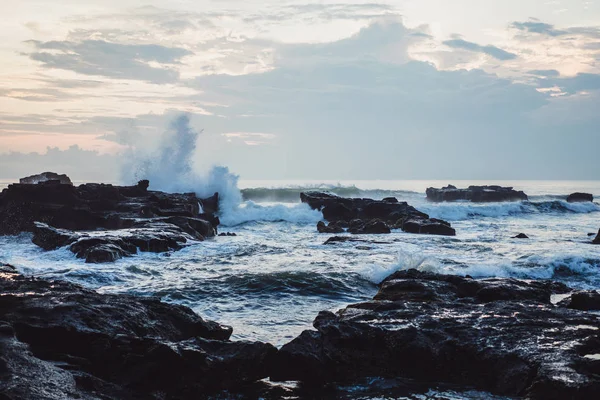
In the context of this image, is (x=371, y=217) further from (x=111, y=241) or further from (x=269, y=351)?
(x=269, y=351)

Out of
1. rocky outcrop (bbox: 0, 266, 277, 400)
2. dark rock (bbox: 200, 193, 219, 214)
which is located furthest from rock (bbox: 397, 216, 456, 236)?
rocky outcrop (bbox: 0, 266, 277, 400)

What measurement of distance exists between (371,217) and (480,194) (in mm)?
32418

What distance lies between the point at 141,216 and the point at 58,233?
6.29 meters

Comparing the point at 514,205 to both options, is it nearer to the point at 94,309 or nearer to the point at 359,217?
the point at 359,217

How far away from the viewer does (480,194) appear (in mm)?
65250

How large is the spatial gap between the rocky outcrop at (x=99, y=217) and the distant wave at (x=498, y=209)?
930 inches

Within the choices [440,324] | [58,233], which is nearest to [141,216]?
[58,233]

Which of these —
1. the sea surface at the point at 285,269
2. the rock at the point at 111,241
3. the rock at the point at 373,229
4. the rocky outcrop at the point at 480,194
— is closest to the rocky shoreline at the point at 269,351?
the sea surface at the point at 285,269

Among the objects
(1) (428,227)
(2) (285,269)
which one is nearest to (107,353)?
(2) (285,269)

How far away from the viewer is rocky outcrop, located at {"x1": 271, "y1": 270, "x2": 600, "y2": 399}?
703cm

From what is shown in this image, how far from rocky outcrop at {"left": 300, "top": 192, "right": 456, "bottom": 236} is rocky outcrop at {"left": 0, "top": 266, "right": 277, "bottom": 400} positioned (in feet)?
72.2

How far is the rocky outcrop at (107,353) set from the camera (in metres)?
6.13

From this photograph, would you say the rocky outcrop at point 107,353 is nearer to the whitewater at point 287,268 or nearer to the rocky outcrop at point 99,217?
the whitewater at point 287,268

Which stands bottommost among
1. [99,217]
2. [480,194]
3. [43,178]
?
[99,217]
